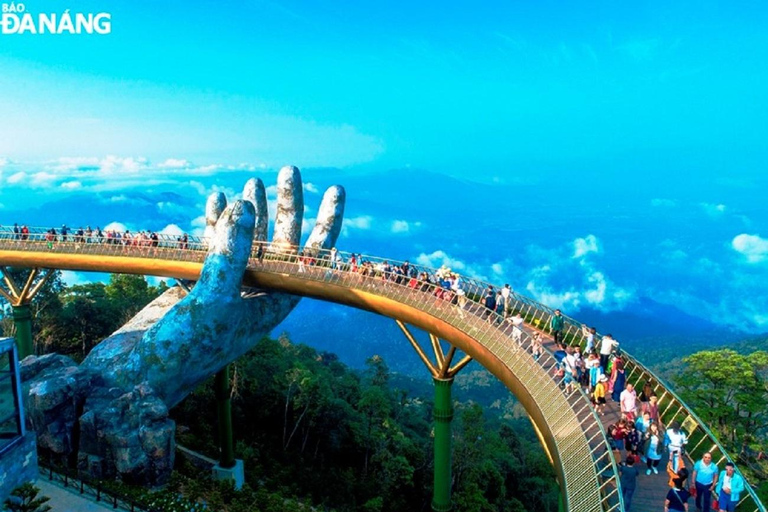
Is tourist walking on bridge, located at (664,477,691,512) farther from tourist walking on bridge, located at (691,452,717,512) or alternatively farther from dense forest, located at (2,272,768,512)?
dense forest, located at (2,272,768,512)

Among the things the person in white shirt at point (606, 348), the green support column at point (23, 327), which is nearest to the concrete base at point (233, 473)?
the green support column at point (23, 327)

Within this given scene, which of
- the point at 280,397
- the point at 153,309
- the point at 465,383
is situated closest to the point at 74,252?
the point at 153,309

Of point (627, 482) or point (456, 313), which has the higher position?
point (456, 313)

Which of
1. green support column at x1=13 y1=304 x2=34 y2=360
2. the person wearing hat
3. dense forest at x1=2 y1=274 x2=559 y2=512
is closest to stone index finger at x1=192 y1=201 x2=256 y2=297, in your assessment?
dense forest at x1=2 y1=274 x2=559 y2=512

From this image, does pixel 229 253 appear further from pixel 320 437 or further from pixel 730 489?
pixel 730 489

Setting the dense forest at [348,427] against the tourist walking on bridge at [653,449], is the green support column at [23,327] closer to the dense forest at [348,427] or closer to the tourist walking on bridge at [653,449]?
the dense forest at [348,427]

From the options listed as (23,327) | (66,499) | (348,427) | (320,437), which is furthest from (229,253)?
(320,437)
